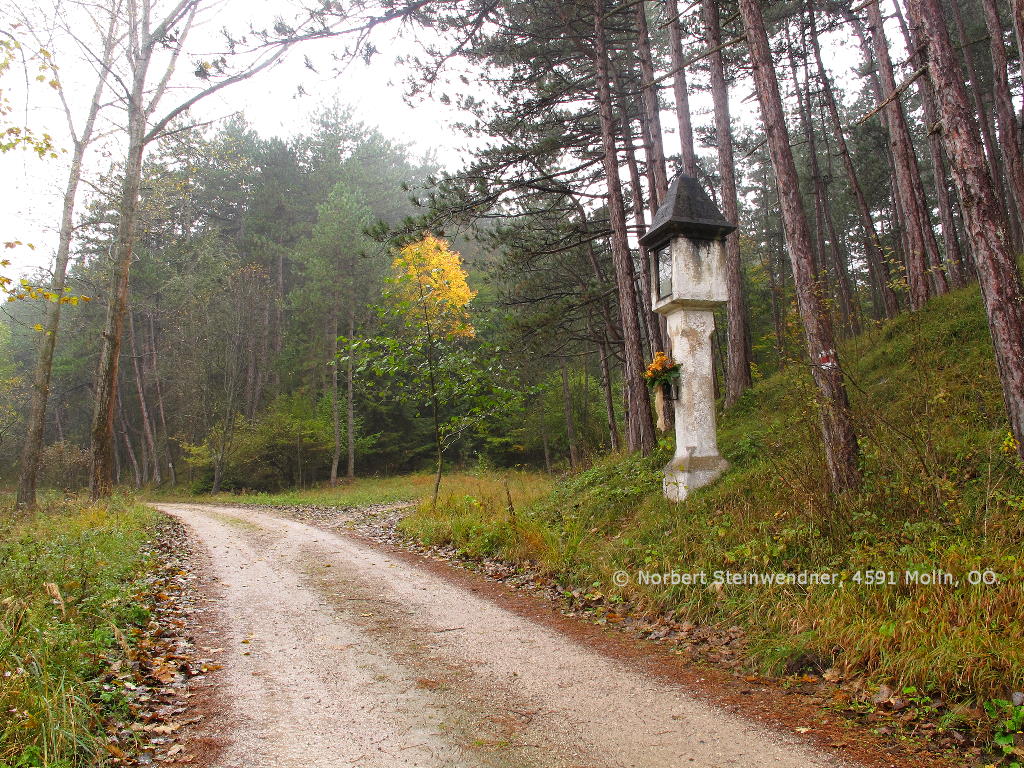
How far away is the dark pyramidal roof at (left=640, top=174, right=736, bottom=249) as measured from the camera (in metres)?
7.73

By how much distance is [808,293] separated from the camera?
6.14m

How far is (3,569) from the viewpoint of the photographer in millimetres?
6180

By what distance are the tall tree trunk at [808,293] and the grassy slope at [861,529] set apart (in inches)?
7.8

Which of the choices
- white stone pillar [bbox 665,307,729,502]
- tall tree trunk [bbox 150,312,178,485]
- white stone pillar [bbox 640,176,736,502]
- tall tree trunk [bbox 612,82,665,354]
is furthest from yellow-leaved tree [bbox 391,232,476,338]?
tall tree trunk [bbox 150,312,178,485]

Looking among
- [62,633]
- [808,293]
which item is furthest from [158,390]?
[808,293]

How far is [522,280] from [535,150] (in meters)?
6.30

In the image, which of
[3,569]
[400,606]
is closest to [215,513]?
[3,569]

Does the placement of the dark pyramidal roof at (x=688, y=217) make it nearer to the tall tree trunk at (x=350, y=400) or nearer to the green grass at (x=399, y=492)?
the green grass at (x=399, y=492)

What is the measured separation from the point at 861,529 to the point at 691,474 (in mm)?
2473

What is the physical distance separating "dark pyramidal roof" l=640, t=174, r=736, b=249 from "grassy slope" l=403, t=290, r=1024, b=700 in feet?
8.33

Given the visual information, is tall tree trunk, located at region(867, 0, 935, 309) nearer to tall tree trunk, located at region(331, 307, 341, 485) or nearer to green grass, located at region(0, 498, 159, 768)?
green grass, located at region(0, 498, 159, 768)

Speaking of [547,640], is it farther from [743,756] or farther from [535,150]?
[535,150]

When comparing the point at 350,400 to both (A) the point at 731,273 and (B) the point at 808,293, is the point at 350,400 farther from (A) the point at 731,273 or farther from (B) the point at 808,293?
(B) the point at 808,293

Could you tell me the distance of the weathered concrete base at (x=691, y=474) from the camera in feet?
24.2
